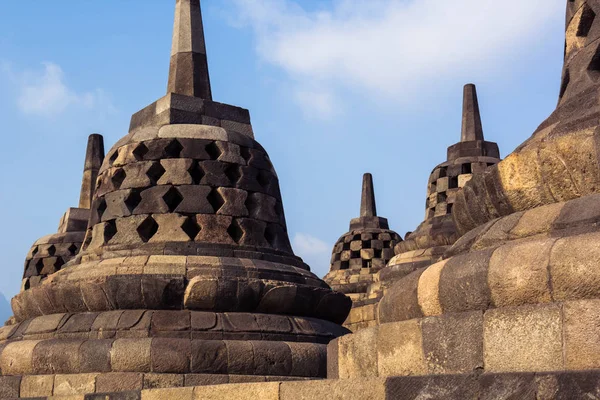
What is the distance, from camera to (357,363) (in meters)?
4.48

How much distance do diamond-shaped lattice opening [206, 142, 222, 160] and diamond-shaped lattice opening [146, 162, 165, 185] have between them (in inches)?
18.3

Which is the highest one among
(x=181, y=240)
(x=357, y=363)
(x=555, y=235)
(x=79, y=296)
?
(x=181, y=240)

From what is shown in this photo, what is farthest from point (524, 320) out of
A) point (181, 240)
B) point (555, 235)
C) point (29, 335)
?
point (29, 335)

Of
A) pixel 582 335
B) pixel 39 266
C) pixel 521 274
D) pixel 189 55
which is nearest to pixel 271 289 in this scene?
pixel 189 55

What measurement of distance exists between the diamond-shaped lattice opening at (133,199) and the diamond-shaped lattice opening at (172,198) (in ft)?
0.98

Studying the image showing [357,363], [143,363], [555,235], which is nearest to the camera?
[555,235]

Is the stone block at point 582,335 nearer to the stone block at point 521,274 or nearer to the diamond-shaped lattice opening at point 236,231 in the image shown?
the stone block at point 521,274

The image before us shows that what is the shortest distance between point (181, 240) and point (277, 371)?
1536 mm

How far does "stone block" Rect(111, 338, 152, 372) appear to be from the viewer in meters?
6.53

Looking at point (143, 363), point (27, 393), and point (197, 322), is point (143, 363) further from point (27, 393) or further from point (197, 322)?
point (27, 393)

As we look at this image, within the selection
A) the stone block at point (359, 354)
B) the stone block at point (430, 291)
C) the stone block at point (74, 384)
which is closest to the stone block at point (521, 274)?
the stone block at point (430, 291)

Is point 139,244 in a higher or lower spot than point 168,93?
lower

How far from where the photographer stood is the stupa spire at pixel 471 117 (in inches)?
636

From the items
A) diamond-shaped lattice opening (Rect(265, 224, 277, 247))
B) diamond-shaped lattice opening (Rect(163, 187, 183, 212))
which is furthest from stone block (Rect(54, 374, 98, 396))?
diamond-shaped lattice opening (Rect(265, 224, 277, 247))
